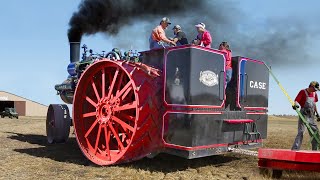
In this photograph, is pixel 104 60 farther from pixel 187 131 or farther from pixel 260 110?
pixel 260 110

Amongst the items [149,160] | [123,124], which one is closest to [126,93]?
[123,124]

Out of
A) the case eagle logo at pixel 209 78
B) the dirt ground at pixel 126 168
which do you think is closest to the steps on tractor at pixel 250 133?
the dirt ground at pixel 126 168

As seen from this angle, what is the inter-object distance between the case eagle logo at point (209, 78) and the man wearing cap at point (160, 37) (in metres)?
1.14

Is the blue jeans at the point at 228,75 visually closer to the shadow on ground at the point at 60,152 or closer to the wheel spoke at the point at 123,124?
the wheel spoke at the point at 123,124

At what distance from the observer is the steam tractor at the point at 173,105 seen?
251 inches

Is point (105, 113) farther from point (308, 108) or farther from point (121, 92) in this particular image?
point (308, 108)

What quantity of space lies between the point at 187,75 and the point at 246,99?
178 centimetres

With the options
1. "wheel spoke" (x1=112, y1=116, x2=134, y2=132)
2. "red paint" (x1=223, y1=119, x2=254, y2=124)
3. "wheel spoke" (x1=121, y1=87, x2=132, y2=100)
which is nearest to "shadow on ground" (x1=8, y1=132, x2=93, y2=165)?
"wheel spoke" (x1=112, y1=116, x2=134, y2=132)

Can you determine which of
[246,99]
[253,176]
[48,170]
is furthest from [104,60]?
[253,176]

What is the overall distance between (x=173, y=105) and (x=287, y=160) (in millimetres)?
2033

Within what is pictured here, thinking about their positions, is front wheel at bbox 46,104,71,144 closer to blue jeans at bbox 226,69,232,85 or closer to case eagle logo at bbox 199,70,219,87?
blue jeans at bbox 226,69,232,85

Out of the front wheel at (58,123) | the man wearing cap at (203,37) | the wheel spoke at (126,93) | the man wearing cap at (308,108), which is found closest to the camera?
the wheel spoke at (126,93)

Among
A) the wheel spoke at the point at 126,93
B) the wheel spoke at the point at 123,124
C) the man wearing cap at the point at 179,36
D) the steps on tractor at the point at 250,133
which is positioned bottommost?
the steps on tractor at the point at 250,133

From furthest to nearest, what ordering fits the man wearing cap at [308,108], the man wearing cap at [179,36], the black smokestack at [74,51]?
the black smokestack at [74,51] → the man wearing cap at [308,108] → the man wearing cap at [179,36]
